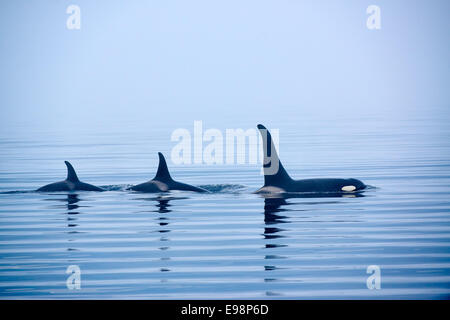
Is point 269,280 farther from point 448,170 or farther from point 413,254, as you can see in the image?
point 448,170

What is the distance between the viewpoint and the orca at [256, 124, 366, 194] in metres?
20.9

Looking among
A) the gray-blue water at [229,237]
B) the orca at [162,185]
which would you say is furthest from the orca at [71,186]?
the orca at [162,185]

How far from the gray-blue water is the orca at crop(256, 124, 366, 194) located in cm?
45

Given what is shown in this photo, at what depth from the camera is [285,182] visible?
21.3 m

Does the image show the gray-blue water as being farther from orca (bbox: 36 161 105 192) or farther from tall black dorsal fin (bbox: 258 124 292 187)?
tall black dorsal fin (bbox: 258 124 292 187)

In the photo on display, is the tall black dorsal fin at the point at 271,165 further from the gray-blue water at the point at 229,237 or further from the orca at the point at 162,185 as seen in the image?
the orca at the point at 162,185

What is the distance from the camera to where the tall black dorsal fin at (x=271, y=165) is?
20.8 meters

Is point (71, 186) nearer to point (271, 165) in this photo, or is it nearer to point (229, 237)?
point (271, 165)

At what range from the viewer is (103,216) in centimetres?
1895

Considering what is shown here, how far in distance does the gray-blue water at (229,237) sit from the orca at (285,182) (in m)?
0.45

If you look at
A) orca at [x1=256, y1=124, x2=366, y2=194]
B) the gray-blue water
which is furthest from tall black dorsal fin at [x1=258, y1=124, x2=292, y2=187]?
the gray-blue water

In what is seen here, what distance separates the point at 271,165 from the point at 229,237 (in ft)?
17.8

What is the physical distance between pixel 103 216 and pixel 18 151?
20.8 m
